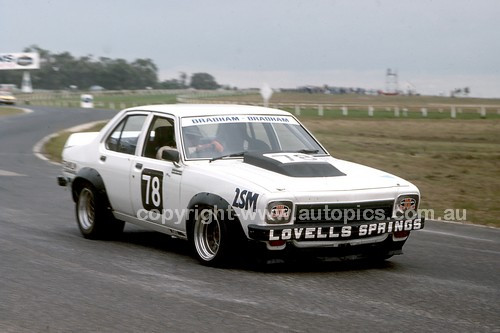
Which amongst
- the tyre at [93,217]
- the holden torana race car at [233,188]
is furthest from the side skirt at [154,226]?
the tyre at [93,217]

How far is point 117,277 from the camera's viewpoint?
7.14 meters

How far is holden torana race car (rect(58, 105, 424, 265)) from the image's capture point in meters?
7.10

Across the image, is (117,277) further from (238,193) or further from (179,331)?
(179,331)

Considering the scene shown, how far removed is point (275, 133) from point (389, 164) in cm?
1144

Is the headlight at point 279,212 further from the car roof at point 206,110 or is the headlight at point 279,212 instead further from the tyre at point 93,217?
the tyre at point 93,217

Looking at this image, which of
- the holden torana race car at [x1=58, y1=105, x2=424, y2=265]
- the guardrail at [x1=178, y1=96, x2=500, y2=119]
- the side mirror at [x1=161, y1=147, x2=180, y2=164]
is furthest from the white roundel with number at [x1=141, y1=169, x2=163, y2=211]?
the guardrail at [x1=178, y1=96, x2=500, y2=119]

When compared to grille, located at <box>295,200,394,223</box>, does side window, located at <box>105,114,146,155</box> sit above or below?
above

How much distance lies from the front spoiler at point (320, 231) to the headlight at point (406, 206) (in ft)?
0.48

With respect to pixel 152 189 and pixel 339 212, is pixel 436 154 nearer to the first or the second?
pixel 152 189

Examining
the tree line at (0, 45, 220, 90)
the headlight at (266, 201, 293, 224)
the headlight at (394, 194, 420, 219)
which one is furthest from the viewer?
the tree line at (0, 45, 220, 90)

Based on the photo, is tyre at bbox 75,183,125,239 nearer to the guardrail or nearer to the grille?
the grille

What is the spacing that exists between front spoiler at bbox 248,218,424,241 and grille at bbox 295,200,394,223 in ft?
0.14

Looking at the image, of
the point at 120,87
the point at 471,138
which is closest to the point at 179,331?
the point at 471,138

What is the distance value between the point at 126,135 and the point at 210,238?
2059 mm
